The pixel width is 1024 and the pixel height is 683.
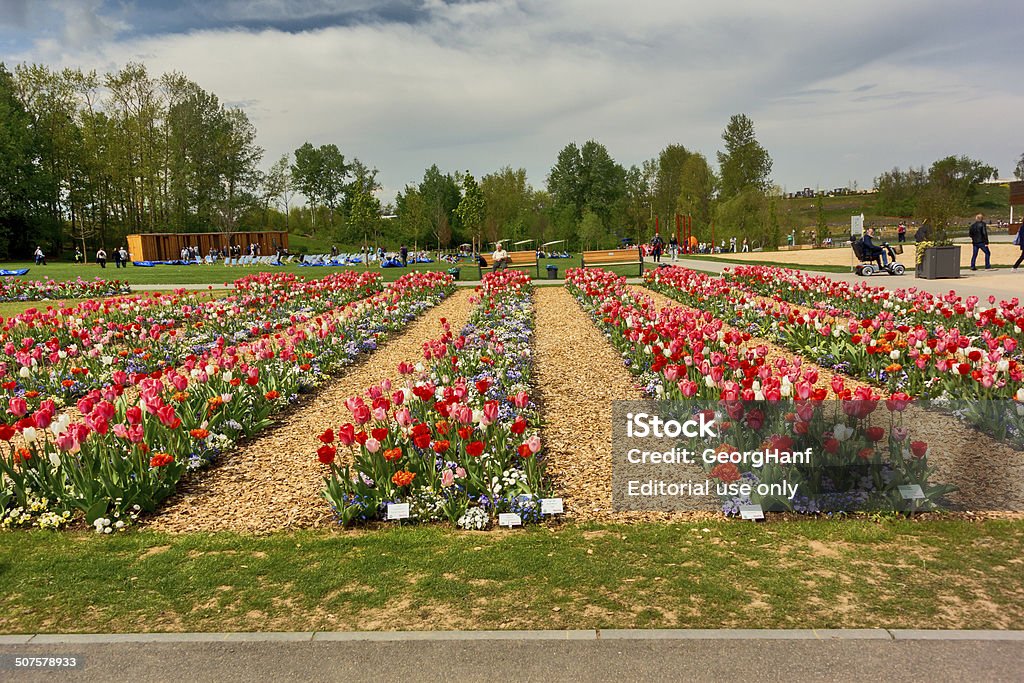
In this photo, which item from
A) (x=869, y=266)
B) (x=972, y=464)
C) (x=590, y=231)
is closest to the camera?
(x=972, y=464)

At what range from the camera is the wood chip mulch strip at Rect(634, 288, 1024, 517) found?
4.80 metres

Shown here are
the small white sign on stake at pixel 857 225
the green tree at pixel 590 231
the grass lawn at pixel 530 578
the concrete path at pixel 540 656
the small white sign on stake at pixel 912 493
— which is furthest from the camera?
the green tree at pixel 590 231

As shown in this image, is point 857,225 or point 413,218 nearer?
point 857,225

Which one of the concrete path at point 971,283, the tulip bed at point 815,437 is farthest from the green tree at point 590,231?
the tulip bed at point 815,437

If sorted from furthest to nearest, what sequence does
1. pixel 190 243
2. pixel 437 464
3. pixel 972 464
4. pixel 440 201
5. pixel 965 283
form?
pixel 440 201, pixel 190 243, pixel 965 283, pixel 972 464, pixel 437 464

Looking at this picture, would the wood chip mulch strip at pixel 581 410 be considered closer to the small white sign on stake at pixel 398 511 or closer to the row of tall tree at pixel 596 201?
the small white sign on stake at pixel 398 511

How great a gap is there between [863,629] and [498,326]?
8766 millimetres

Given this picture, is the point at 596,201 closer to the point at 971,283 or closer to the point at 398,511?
the point at 971,283

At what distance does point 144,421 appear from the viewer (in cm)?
582

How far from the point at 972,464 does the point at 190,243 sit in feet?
190

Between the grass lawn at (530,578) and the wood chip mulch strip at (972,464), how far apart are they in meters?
0.38

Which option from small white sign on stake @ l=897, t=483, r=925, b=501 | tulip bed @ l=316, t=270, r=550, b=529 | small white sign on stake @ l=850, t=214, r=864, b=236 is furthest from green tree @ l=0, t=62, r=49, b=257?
small white sign on stake @ l=897, t=483, r=925, b=501

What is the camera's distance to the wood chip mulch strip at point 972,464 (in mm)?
4805

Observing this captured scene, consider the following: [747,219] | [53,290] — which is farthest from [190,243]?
[747,219]
